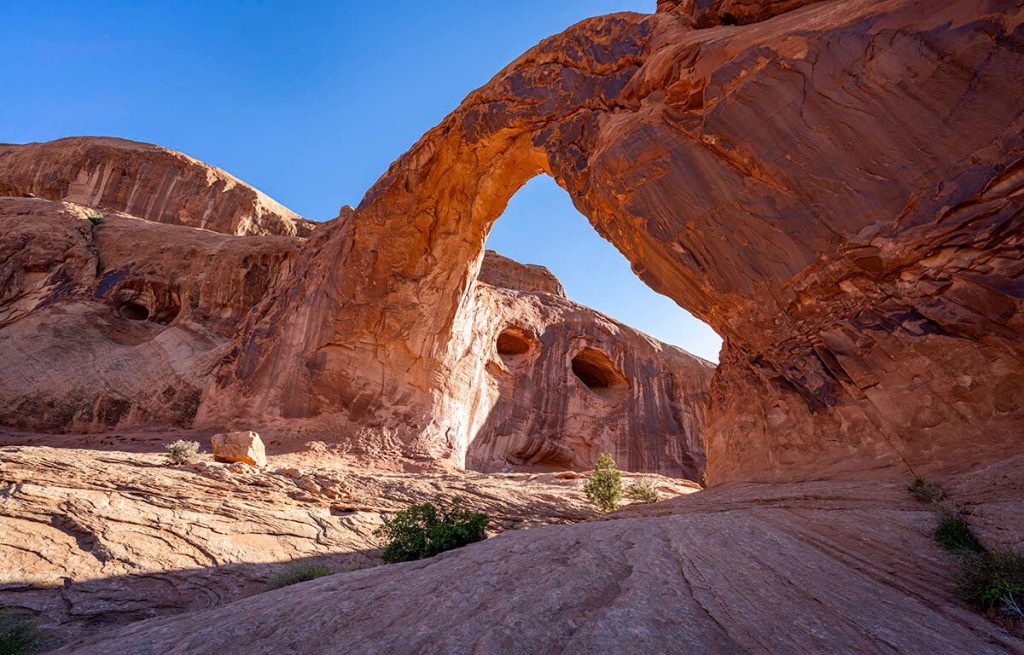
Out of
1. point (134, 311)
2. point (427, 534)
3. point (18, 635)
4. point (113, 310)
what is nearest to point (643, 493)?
point (427, 534)

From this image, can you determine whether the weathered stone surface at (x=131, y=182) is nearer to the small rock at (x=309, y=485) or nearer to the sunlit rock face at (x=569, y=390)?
A: the sunlit rock face at (x=569, y=390)

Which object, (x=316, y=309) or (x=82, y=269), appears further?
(x=82, y=269)

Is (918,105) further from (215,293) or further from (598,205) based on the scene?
(215,293)

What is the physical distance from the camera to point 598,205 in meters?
12.6

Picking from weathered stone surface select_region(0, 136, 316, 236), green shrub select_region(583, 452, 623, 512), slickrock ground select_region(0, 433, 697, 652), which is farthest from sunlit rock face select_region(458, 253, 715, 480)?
weathered stone surface select_region(0, 136, 316, 236)

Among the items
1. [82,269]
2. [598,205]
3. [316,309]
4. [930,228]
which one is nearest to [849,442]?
[930,228]

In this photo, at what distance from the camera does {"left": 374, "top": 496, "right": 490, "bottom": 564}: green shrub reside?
8273mm

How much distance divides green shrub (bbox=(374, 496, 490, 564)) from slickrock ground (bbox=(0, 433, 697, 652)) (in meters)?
0.72

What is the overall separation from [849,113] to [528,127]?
10289mm

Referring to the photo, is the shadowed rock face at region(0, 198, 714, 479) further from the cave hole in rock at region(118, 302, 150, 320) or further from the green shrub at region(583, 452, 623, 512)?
the green shrub at region(583, 452, 623, 512)

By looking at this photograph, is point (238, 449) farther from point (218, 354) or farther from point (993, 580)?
point (993, 580)

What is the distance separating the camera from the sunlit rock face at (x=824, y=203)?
6855mm

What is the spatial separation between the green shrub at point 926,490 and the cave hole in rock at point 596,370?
2251 centimetres

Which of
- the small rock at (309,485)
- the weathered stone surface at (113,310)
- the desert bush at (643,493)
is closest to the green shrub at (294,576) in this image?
the small rock at (309,485)
